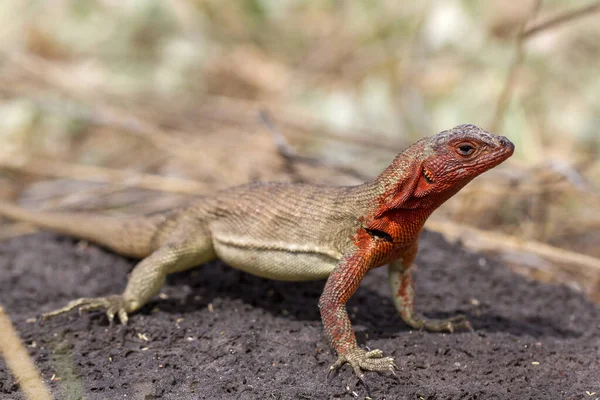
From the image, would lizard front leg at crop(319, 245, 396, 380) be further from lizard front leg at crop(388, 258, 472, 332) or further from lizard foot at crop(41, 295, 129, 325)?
lizard foot at crop(41, 295, 129, 325)

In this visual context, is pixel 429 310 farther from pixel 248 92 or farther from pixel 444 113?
pixel 248 92

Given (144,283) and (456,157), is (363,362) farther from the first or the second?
(144,283)

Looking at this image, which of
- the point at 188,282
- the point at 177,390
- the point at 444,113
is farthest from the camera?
the point at 444,113

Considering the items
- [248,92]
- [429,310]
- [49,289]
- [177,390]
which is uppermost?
[248,92]

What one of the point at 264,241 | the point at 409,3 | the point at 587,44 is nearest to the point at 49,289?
the point at 264,241

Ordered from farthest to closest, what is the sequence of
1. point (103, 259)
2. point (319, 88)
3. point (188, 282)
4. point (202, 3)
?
point (202, 3)
point (319, 88)
point (103, 259)
point (188, 282)

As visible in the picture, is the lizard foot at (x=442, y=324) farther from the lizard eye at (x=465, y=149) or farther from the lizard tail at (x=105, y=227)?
the lizard tail at (x=105, y=227)

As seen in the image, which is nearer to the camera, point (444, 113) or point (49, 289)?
point (49, 289)

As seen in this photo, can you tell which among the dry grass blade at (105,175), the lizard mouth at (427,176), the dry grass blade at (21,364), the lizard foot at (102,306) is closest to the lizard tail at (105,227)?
the lizard foot at (102,306)
